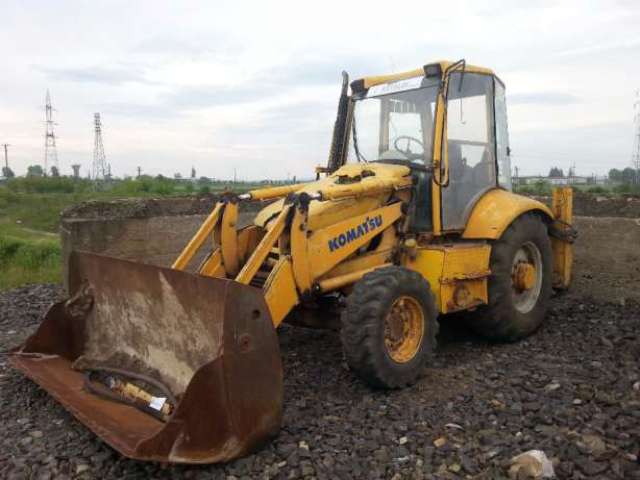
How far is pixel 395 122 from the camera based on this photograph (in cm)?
Answer: 608

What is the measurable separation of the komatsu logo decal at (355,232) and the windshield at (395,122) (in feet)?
2.64

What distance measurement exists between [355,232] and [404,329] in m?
0.91

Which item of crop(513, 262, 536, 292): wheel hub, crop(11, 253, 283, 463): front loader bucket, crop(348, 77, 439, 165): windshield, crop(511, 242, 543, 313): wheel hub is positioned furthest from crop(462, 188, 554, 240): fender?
crop(11, 253, 283, 463): front loader bucket

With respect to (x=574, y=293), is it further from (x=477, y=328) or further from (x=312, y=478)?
(x=312, y=478)

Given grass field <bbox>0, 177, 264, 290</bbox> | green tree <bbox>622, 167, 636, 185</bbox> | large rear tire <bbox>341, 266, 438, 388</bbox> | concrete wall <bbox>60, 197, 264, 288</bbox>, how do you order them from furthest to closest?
green tree <bbox>622, 167, 636, 185</bbox>, grass field <bbox>0, 177, 264, 290</bbox>, concrete wall <bbox>60, 197, 264, 288</bbox>, large rear tire <bbox>341, 266, 438, 388</bbox>

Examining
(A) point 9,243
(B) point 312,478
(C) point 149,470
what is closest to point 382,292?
(B) point 312,478

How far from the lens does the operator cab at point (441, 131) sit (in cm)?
563

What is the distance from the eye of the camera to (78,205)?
791 cm

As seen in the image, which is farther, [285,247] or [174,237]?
[174,237]

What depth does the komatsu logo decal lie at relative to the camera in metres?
5.06

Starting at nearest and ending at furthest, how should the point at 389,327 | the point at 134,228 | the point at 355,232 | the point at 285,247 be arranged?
1. the point at 285,247
2. the point at 389,327
3. the point at 355,232
4. the point at 134,228

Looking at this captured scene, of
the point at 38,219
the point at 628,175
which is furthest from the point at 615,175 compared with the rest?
the point at 38,219

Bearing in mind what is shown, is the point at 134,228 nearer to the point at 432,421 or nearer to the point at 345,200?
the point at 345,200

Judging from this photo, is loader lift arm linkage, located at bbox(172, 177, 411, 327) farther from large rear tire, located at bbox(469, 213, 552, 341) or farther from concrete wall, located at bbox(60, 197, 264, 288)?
concrete wall, located at bbox(60, 197, 264, 288)
